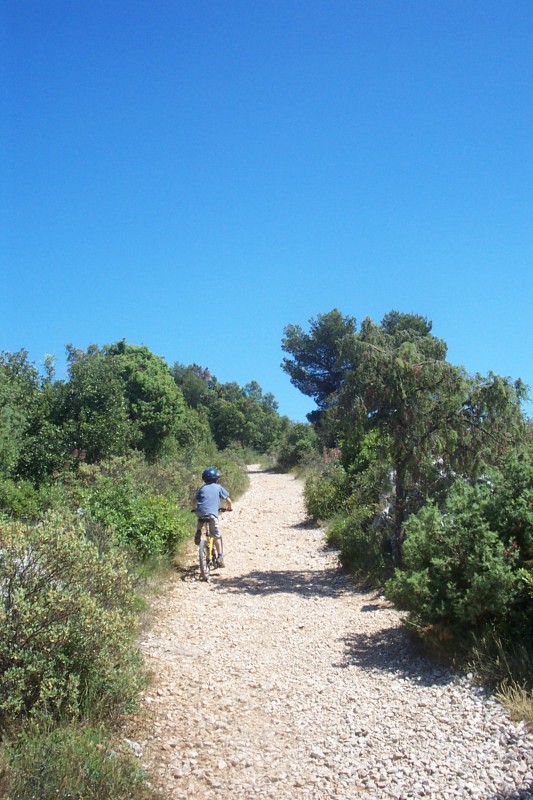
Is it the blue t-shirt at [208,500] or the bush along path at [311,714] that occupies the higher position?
the blue t-shirt at [208,500]

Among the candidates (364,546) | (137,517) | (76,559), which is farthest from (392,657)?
(137,517)

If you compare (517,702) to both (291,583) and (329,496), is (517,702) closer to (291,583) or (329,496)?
(291,583)

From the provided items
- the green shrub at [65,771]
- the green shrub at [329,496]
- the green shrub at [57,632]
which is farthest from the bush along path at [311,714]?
the green shrub at [329,496]

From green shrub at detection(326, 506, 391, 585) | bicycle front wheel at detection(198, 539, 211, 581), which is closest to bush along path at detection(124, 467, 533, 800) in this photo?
green shrub at detection(326, 506, 391, 585)

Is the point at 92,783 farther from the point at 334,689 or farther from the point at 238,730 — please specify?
the point at 334,689

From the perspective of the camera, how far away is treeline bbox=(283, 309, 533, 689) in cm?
552

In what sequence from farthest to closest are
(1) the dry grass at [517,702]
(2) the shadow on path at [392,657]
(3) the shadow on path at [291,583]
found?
(3) the shadow on path at [291,583], (2) the shadow on path at [392,657], (1) the dry grass at [517,702]

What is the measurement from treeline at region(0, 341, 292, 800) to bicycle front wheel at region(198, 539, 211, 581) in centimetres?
56

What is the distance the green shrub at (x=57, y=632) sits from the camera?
13.9 feet

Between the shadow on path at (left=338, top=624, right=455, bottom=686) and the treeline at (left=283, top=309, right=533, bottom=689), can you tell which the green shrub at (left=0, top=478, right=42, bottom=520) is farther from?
the shadow on path at (left=338, top=624, right=455, bottom=686)

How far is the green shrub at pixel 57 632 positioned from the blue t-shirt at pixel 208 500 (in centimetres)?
552

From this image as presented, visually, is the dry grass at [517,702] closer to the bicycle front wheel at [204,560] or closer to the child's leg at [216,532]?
the bicycle front wheel at [204,560]

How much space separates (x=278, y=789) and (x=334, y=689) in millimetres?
1625

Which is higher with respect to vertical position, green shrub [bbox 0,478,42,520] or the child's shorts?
green shrub [bbox 0,478,42,520]
